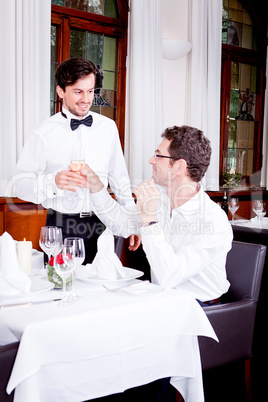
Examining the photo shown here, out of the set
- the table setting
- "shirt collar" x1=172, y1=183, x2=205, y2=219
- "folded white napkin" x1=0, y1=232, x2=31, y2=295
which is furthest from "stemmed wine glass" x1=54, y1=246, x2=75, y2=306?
"shirt collar" x1=172, y1=183, x2=205, y2=219

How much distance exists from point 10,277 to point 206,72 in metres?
4.35

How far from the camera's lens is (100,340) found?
5.00ft

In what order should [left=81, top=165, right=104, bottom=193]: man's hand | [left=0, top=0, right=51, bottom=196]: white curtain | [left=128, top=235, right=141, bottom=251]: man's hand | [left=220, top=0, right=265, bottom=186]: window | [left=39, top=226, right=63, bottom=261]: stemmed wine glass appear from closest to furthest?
1. [left=39, top=226, right=63, bottom=261]: stemmed wine glass
2. [left=128, top=235, right=141, bottom=251]: man's hand
3. [left=81, top=165, right=104, bottom=193]: man's hand
4. [left=0, top=0, right=51, bottom=196]: white curtain
5. [left=220, top=0, right=265, bottom=186]: window

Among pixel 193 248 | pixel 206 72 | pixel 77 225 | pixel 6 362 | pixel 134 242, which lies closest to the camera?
pixel 6 362

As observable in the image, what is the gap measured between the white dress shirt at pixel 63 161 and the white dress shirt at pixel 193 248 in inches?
27.8

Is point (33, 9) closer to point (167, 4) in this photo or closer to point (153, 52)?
point (153, 52)

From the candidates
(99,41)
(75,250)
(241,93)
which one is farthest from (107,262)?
(241,93)

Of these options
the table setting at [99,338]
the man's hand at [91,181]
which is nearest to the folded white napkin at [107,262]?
the table setting at [99,338]

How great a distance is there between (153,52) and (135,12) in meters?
0.42

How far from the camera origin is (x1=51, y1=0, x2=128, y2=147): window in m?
4.65

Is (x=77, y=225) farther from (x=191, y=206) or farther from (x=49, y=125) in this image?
(x=191, y=206)

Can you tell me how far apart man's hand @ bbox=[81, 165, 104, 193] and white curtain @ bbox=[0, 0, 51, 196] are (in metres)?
1.58

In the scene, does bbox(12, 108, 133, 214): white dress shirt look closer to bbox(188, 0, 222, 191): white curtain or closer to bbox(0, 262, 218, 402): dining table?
bbox(0, 262, 218, 402): dining table

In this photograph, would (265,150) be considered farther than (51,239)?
Yes
